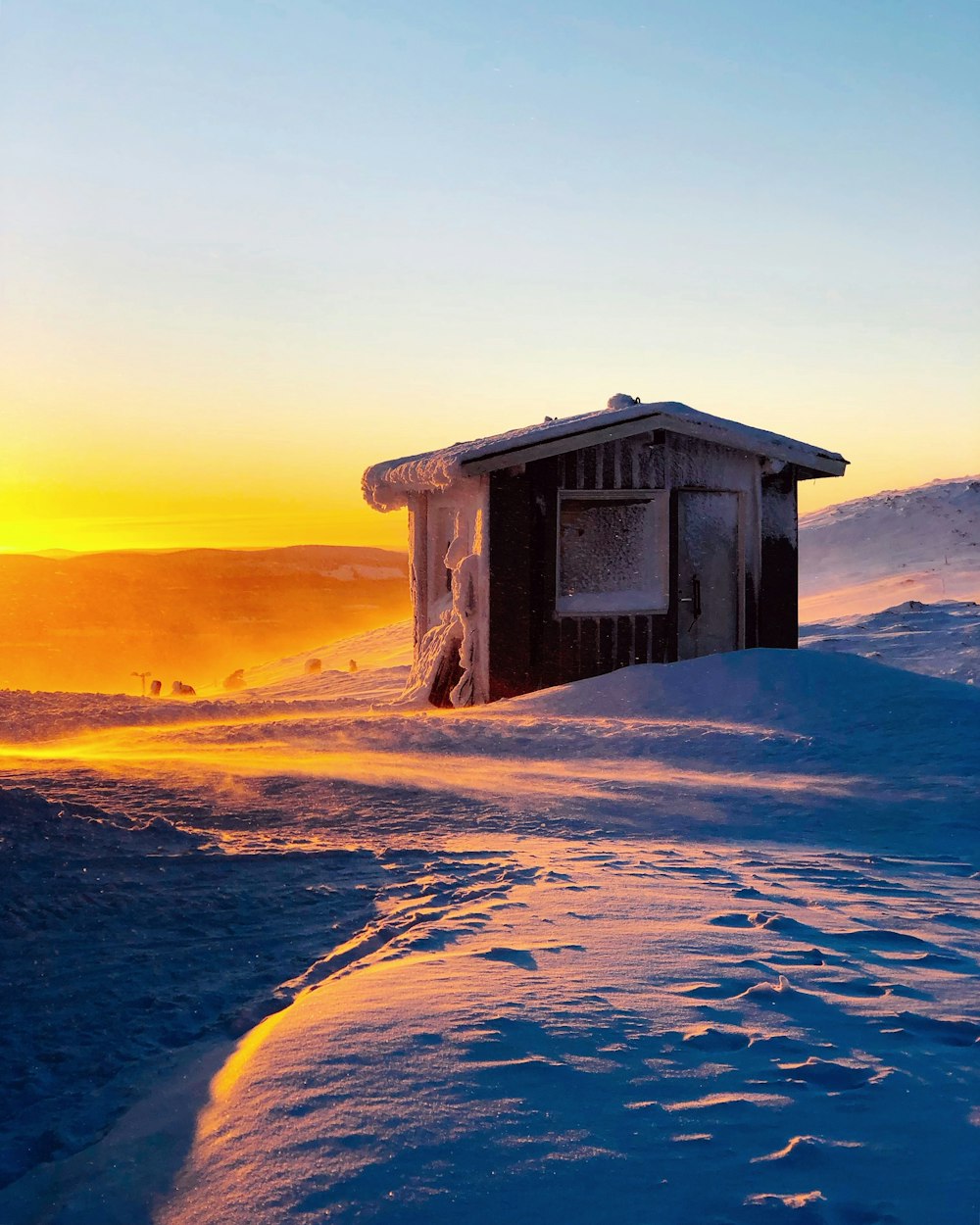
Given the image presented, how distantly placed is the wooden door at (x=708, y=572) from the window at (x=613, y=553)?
0.27 m

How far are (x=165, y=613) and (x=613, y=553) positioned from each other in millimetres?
54396

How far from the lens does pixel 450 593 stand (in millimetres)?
15148

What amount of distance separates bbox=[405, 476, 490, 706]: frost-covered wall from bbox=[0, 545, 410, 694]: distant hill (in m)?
32.8

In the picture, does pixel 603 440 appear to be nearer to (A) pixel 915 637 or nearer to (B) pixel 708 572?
(B) pixel 708 572

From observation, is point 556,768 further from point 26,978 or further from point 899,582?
point 899,582

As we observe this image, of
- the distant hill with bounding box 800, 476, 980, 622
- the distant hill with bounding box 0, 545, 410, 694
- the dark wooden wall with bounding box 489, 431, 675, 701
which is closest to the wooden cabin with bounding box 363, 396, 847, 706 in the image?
the dark wooden wall with bounding box 489, 431, 675, 701

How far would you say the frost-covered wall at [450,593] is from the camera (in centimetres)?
1262

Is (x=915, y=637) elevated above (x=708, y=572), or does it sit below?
below

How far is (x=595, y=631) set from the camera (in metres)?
12.8

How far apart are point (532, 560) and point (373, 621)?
5555 cm

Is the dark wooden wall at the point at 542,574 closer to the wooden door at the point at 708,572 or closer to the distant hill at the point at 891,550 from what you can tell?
the wooden door at the point at 708,572

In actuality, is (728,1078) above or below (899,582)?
below

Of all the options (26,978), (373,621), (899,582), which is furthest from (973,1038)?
(373,621)

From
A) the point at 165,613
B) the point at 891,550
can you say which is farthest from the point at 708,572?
the point at 165,613
